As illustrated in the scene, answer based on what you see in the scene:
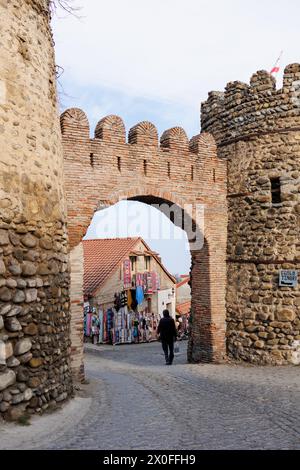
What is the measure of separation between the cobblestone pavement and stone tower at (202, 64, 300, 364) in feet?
2.99

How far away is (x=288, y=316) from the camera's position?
955 cm

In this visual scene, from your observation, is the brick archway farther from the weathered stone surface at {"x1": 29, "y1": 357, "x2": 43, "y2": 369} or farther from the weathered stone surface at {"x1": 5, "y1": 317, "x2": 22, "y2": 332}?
the weathered stone surface at {"x1": 5, "y1": 317, "x2": 22, "y2": 332}

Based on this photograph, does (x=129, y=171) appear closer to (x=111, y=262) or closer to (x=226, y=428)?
(x=226, y=428)

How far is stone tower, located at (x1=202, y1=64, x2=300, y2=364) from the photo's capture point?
9664 millimetres

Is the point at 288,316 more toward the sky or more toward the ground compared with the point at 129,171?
more toward the ground

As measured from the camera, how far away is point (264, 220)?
9961mm

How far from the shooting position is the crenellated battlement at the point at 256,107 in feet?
32.2

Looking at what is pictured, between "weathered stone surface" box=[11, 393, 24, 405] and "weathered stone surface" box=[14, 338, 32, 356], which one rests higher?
"weathered stone surface" box=[14, 338, 32, 356]

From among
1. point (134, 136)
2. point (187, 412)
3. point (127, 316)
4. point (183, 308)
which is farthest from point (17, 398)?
point (183, 308)

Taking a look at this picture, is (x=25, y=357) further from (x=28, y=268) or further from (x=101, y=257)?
(x=101, y=257)

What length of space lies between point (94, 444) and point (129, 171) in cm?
564

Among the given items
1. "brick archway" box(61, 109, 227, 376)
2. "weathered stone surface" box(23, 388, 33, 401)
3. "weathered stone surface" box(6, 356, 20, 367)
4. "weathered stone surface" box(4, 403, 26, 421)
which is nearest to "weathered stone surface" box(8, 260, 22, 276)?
"weathered stone surface" box(6, 356, 20, 367)

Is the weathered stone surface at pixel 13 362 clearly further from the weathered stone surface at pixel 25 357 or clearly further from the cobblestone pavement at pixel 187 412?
the cobblestone pavement at pixel 187 412
